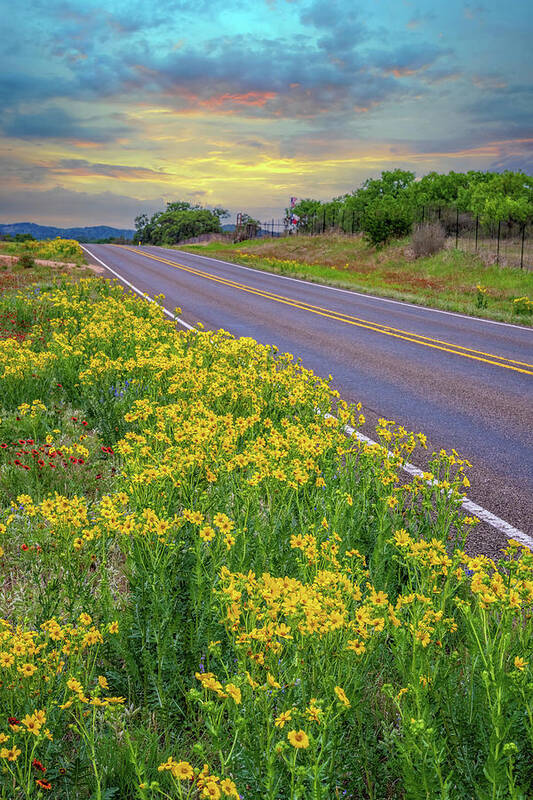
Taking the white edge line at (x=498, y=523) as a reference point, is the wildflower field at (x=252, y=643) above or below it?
above

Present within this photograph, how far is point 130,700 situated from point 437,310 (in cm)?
1574

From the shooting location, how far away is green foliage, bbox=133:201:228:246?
120 metres

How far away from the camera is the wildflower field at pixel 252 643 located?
1.95m

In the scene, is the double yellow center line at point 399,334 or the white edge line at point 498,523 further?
the double yellow center line at point 399,334

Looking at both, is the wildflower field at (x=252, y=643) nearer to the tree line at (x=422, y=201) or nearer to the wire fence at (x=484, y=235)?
the wire fence at (x=484, y=235)

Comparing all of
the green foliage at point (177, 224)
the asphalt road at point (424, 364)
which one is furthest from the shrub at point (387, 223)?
the green foliage at point (177, 224)

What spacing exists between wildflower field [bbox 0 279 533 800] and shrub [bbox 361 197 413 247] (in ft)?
106

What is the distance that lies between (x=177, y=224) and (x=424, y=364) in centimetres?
12066

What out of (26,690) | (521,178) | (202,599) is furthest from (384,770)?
(521,178)

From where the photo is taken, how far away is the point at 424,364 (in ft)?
31.3

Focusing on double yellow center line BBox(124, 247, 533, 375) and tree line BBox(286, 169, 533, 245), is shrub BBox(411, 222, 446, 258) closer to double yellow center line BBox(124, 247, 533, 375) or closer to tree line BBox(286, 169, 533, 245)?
tree line BBox(286, 169, 533, 245)

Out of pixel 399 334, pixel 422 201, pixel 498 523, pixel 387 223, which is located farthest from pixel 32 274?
pixel 422 201

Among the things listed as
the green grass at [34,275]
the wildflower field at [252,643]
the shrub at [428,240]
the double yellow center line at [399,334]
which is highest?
the shrub at [428,240]

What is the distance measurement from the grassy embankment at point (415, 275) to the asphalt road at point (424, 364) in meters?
1.80
